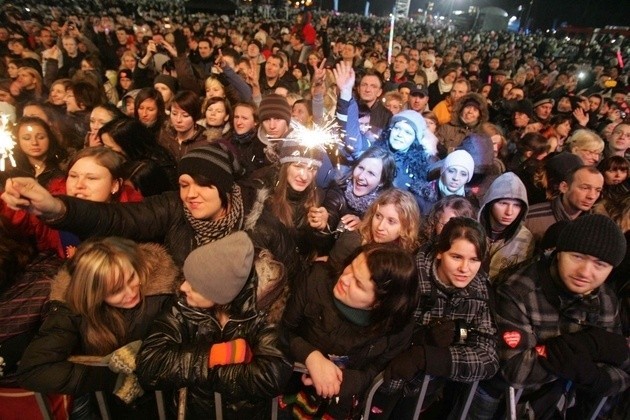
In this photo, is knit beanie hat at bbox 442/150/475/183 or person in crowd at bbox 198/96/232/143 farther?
person in crowd at bbox 198/96/232/143

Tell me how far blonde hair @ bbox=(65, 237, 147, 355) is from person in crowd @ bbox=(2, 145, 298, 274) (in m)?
0.22

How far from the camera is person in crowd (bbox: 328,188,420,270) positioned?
3.16 metres

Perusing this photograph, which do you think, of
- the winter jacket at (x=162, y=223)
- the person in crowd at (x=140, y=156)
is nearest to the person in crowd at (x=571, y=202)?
the winter jacket at (x=162, y=223)

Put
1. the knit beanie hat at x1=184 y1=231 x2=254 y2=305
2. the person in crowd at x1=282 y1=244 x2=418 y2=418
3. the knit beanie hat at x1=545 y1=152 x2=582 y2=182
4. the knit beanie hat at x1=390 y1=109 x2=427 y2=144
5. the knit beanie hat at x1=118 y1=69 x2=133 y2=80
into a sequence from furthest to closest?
the knit beanie hat at x1=118 y1=69 x2=133 y2=80 < the knit beanie hat at x1=390 y1=109 x2=427 y2=144 < the knit beanie hat at x1=545 y1=152 x2=582 y2=182 < the person in crowd at x1=282 y1=244 x2=418 y2=418 < the knit beanie hat at x1=184 y1=231 x2=254 y2=305

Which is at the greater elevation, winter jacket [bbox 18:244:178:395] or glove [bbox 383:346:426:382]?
winter jacket [bbox 18:244:178:395]

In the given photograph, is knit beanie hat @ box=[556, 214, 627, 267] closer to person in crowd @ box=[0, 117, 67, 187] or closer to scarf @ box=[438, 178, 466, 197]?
scarf @ box=[438, 178, 466, 197]

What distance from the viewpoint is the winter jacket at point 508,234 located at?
3398mm

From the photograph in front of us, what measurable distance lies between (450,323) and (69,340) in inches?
89.5

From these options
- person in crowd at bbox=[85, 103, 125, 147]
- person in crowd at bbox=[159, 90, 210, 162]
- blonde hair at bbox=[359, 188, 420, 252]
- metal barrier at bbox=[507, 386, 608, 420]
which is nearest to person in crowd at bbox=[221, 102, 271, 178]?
person in crowd at bbox=[159, 90, 210, 162]

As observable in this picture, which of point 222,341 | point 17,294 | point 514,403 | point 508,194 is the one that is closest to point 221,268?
point 222,341

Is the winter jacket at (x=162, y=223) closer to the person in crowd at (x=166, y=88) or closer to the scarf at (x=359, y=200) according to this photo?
the scarf at (x=359, y=200)

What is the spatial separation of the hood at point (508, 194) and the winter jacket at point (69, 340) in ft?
9.36

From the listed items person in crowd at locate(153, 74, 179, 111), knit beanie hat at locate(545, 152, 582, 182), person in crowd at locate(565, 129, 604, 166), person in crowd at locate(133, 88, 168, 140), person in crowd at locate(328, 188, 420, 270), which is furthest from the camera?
person in crowd at locate(153, 74, 179, 111)

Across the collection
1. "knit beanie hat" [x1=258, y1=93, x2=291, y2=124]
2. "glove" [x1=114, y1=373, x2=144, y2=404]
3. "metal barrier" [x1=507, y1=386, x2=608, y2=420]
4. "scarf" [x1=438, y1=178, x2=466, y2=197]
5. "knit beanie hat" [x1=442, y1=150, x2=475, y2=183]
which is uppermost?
"knit beanie hat" [x1=258, y1=93, x2=291, y2=124]
